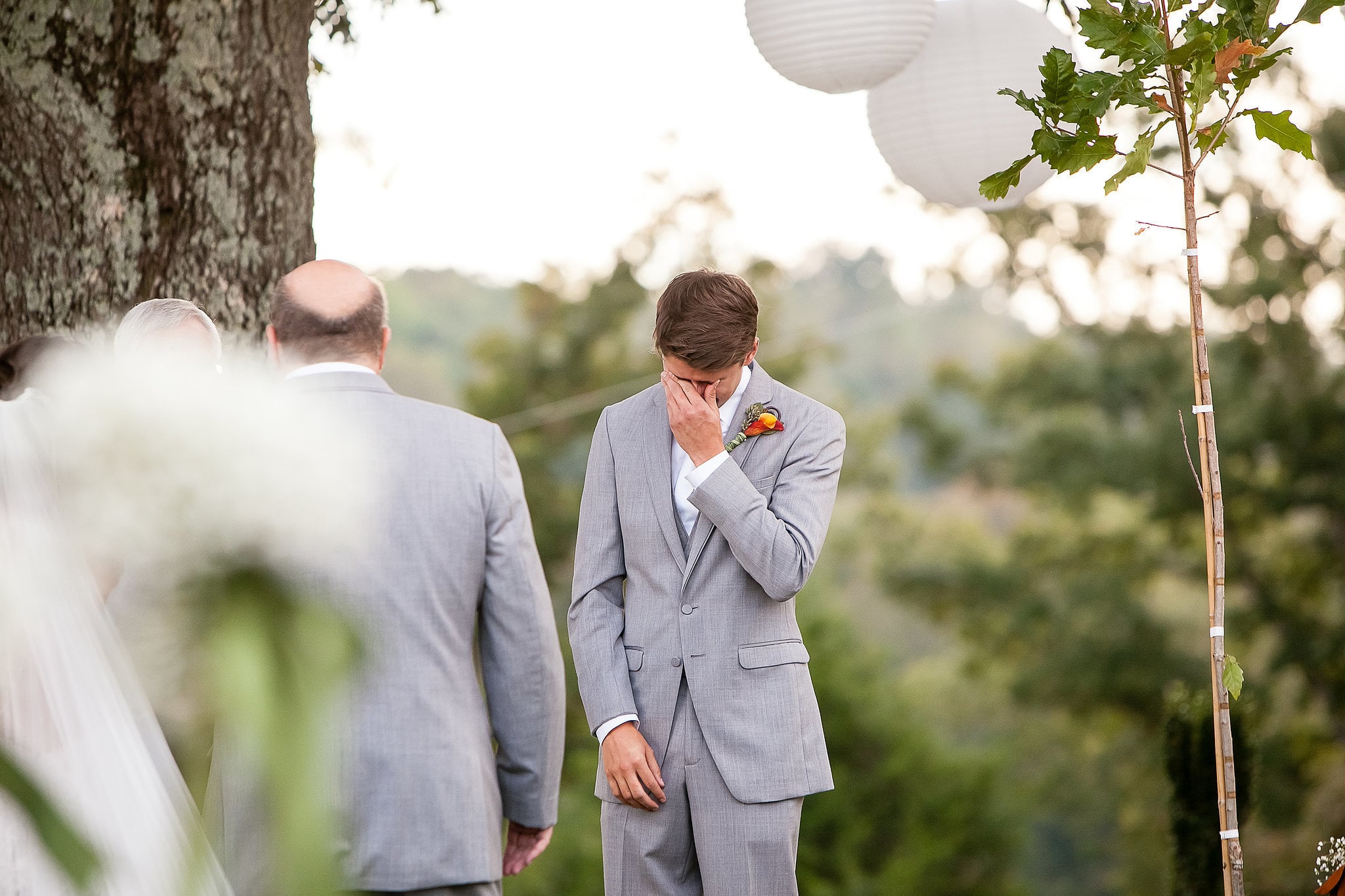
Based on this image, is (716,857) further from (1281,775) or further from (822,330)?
(822,330)

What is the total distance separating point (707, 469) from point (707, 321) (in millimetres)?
232

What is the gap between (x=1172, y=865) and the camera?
128 inches

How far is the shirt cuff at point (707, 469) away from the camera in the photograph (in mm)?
2006

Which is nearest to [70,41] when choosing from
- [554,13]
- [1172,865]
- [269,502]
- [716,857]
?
[716,857]

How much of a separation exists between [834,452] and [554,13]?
36.0 ft

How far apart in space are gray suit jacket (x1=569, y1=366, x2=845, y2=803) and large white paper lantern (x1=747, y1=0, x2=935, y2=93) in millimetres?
1026

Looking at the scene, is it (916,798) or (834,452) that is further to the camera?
(916,798)

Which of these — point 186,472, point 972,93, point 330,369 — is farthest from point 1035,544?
point 186,472

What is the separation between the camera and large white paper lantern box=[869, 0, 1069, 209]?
9.78 ft

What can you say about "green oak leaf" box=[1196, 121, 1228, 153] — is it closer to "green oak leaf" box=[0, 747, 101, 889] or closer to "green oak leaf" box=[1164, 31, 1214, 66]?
"green oak leaf" box=[1164, 31, 1214, 66]

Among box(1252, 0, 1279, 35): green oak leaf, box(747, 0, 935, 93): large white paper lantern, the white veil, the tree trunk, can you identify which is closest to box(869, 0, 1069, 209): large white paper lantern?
box(747, 0, 935, 93): large white paper lantern

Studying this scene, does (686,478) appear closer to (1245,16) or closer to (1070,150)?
(1070,150)

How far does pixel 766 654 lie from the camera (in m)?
2.07

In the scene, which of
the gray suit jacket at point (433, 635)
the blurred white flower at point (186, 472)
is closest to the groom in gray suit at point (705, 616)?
the gray suit jacket at point (433, 635)
